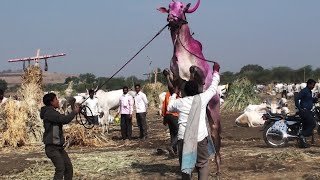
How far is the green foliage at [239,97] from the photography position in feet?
97.5

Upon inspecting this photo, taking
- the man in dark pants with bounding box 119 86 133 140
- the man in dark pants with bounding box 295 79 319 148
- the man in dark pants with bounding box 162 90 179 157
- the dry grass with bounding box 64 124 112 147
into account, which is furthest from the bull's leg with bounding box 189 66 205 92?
the man in dark pants with bounding box 119 86 133 140

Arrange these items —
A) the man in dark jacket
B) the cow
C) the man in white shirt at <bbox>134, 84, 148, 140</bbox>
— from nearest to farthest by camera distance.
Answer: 1. the man in dark jacket
2. the man in white shirt at <bbox>134, 84, 148, 140</bbox>
3. the cow

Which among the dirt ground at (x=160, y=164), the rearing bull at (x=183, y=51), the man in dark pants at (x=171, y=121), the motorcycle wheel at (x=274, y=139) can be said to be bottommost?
the dirt ground at (x=160, y=164)

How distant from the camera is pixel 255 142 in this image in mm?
14336

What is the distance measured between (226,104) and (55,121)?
73.7 feet

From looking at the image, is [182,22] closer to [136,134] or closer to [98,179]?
[98,179]

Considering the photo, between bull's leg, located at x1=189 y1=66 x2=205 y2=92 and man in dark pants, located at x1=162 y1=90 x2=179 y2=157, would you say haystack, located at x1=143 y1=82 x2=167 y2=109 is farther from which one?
bull's leg, located at x1=189 y1=66 x2=205 y2=92

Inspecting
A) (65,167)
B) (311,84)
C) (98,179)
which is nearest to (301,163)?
(311,84)

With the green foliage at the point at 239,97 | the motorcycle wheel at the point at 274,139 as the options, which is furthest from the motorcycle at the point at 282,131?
the green foliage at the point at 239,97

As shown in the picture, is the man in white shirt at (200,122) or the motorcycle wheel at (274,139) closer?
the man in white shirt at (200,122)

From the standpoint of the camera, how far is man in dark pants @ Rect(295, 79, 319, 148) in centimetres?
1248

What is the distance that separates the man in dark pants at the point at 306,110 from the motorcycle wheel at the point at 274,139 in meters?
0.45

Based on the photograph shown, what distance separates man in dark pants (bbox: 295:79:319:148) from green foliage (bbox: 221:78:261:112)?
16.5m

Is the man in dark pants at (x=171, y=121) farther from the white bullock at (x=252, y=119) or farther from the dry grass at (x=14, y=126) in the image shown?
the white bullock at (x=252, y=119)
